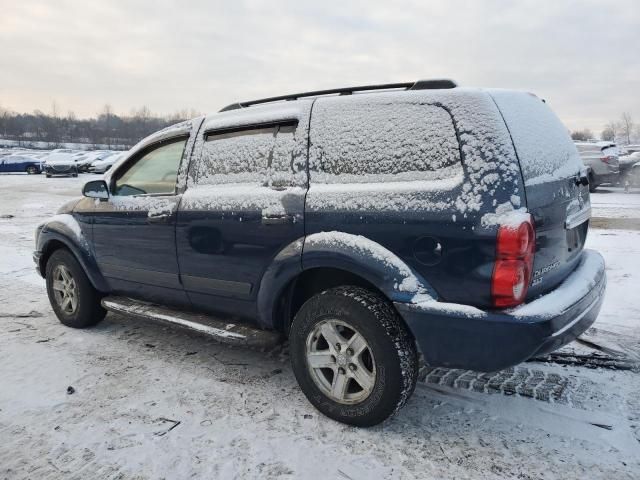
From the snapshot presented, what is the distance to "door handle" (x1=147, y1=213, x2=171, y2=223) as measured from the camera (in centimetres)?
358

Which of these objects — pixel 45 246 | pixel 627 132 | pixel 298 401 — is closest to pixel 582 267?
pixel 298 401

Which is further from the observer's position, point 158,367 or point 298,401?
point 158,367

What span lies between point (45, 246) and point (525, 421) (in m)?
4.31

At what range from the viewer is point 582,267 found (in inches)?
121

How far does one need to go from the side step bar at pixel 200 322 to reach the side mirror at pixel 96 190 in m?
0.87

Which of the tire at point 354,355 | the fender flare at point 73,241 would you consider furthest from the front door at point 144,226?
the tire at point 354,355

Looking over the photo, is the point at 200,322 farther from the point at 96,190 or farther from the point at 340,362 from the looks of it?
the point at 96,190

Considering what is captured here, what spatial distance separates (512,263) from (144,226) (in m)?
2.66

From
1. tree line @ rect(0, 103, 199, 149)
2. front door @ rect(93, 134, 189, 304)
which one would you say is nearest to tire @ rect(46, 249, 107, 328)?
front door @ rect(93, 134, 189, 304)

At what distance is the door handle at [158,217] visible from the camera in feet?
11.8

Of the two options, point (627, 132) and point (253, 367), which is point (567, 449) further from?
point (627, 132)

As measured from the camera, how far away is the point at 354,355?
2785mm

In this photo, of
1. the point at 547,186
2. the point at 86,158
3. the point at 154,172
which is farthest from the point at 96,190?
the point at 86,158

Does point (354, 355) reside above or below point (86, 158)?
below
